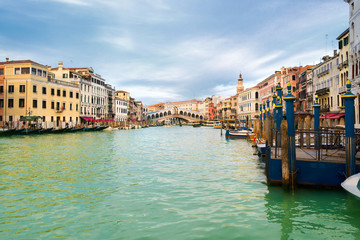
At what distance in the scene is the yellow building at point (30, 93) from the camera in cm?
3566

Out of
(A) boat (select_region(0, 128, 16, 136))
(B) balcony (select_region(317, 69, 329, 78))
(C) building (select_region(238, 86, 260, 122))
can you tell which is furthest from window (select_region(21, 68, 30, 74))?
(C) building (select_region(238, 86, 260, 122))

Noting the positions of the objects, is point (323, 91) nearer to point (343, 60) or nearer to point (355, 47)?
point (343, 60)

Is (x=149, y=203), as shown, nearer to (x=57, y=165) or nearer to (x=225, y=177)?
(x=225, y=177)

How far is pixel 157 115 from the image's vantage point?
104188 millimetres

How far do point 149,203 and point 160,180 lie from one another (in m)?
2.45

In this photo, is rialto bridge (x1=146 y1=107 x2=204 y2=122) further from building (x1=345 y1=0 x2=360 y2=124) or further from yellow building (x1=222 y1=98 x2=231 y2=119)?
building (x1=345 y1=0 x2=360 y2=124)

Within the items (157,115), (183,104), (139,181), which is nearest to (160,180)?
(139,181)

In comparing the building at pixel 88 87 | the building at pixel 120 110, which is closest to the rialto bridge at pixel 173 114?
the building at pixel 120 110

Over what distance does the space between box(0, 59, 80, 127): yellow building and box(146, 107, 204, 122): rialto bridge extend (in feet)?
192

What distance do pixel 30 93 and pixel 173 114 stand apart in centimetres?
6487

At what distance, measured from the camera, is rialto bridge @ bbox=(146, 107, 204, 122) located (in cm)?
9791

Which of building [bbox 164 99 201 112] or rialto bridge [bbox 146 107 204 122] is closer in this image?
rialto bridge [bbox 146 107 204 122]

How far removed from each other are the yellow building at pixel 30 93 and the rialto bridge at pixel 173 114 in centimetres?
5837

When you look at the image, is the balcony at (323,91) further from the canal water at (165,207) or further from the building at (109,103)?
the building at (109,103)
